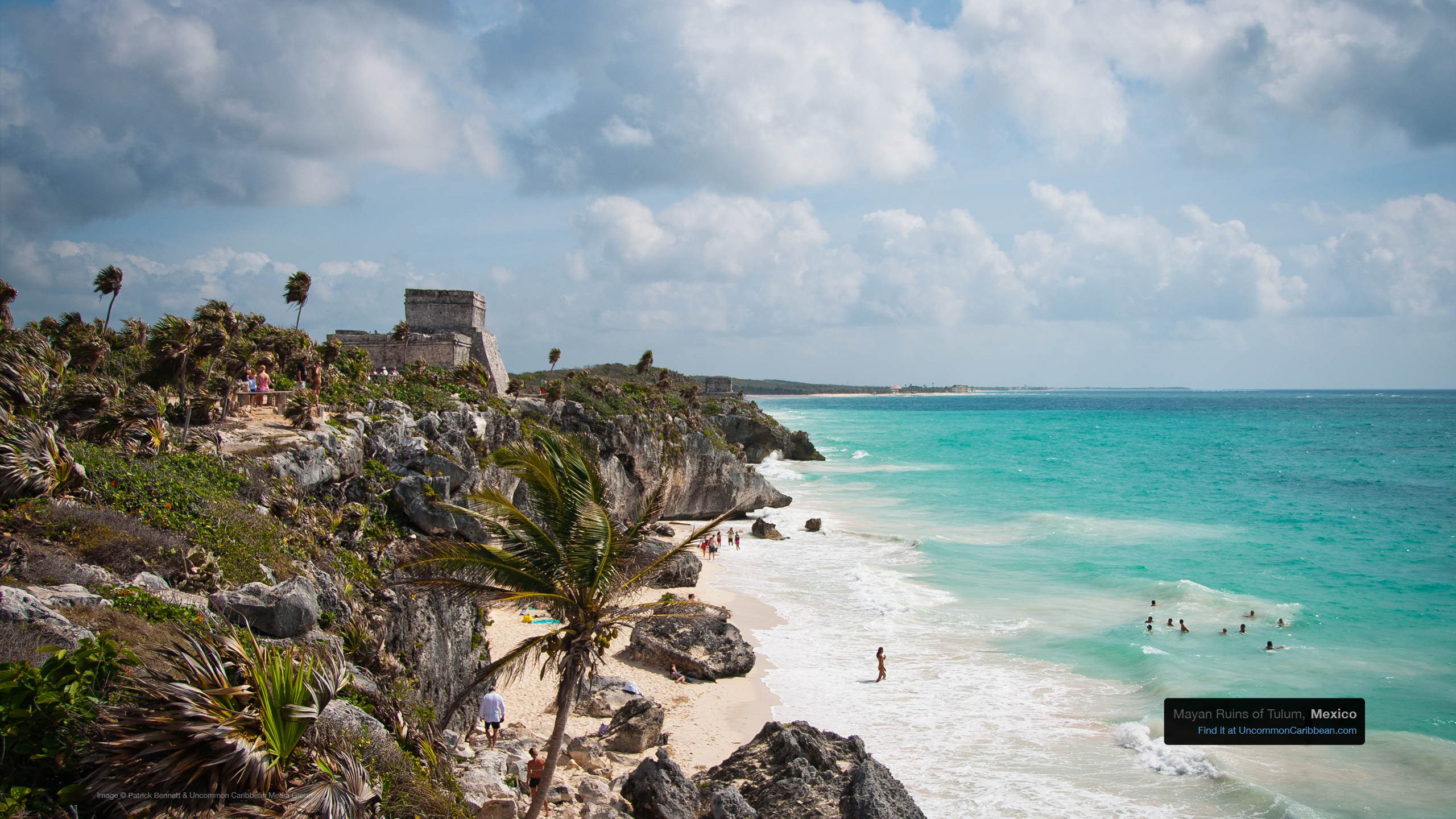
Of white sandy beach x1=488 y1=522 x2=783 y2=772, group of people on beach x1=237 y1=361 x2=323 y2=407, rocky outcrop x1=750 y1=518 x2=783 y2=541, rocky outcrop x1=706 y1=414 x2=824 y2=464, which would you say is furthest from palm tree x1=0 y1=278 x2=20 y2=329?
rocky outcrop x1=706 y1=414 x2=824 y2=464

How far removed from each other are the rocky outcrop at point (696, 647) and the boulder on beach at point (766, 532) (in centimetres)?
1512

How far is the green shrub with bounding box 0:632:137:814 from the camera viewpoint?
15.7 ft

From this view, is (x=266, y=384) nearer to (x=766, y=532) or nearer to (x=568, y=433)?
(x=568, y=433)

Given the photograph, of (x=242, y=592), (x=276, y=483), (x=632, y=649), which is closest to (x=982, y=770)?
(x=632, y=649)

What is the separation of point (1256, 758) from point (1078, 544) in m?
20.4

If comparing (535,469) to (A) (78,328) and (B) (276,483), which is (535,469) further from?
(A) (78,328)

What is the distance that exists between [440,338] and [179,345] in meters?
16.2

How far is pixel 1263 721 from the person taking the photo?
49.4ft

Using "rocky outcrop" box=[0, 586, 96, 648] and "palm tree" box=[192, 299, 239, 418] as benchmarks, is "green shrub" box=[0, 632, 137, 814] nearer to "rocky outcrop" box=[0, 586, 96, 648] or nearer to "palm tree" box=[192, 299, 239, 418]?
"rocky outcrop" box=[0, 586, 96, 648]

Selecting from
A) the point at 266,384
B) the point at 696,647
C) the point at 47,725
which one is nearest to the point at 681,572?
the point at 696,647

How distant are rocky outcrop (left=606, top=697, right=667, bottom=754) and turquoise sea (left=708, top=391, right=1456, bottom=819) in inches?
128

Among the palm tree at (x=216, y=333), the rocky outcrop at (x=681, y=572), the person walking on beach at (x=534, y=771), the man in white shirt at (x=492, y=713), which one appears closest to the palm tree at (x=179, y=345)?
the palm tree at (x=216, y=333)

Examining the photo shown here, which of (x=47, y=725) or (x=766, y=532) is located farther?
(x=766, y=532)

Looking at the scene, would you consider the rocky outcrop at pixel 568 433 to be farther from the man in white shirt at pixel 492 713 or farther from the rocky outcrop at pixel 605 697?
the rocky outcrop at pixel 605 697
